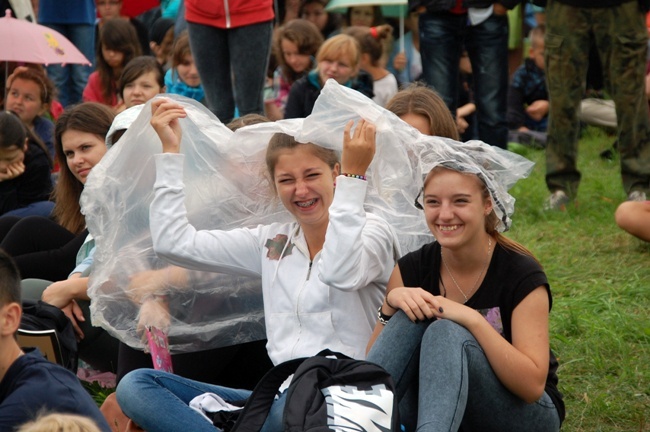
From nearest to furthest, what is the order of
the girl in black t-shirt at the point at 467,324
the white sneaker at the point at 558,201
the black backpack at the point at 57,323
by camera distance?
the girl in black t-shirt at the point at 467,324
the black backpack at the point at 57,323
the white sneaker at the point at 558,201

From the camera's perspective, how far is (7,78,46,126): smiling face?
759 cm

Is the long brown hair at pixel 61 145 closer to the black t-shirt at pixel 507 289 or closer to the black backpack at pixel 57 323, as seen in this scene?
the black backpack at pixel 57 323

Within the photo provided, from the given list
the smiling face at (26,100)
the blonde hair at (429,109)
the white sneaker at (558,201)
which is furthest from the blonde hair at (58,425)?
the smiling face at (26,100)

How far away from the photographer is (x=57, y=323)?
13.3 ft

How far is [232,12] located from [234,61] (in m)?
0.29

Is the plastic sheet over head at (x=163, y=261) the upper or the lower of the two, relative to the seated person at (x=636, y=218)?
upper

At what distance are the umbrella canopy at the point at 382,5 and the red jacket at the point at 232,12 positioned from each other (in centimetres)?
303

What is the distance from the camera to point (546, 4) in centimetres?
618

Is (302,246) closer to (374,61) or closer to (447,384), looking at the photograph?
(447,384)

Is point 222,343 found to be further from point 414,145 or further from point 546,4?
point 546,4

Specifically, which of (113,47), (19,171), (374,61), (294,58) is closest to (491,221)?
(19,171)

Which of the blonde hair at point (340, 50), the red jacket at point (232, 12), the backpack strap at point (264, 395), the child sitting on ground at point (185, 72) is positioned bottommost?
the child sitting on ground at point (185, 72)

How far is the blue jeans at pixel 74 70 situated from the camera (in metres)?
9.06

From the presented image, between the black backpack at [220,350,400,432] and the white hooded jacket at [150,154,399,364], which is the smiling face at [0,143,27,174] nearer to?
the white hooded jacket at [150,154,399,364]
